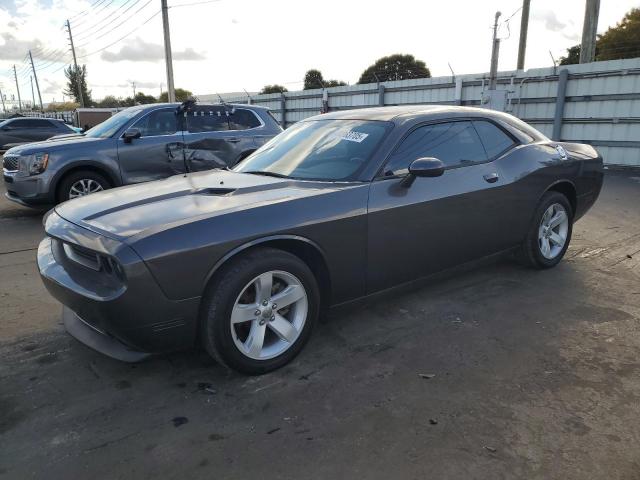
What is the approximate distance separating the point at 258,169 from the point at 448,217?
152 centimetres

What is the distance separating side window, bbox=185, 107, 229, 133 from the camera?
7711 millimetres

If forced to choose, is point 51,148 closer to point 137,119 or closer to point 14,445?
point 137,119

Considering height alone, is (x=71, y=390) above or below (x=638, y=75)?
below

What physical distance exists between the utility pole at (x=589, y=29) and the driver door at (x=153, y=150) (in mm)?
11256

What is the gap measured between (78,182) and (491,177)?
5.73 metres

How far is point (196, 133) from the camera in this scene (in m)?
7.69

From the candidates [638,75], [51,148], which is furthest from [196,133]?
[638,75]

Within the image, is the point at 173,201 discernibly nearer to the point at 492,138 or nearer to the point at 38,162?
the point at 492,138

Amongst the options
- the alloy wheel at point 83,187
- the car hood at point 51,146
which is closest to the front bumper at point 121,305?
the alloy wheel at point 83,187

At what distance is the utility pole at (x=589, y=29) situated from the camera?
12.8 m

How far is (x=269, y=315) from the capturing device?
2916 millimetres

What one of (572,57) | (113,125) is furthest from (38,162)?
(572,57)

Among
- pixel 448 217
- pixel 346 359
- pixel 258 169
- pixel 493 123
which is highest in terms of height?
pixel 493 123

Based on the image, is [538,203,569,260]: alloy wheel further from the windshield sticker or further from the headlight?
the headlight
